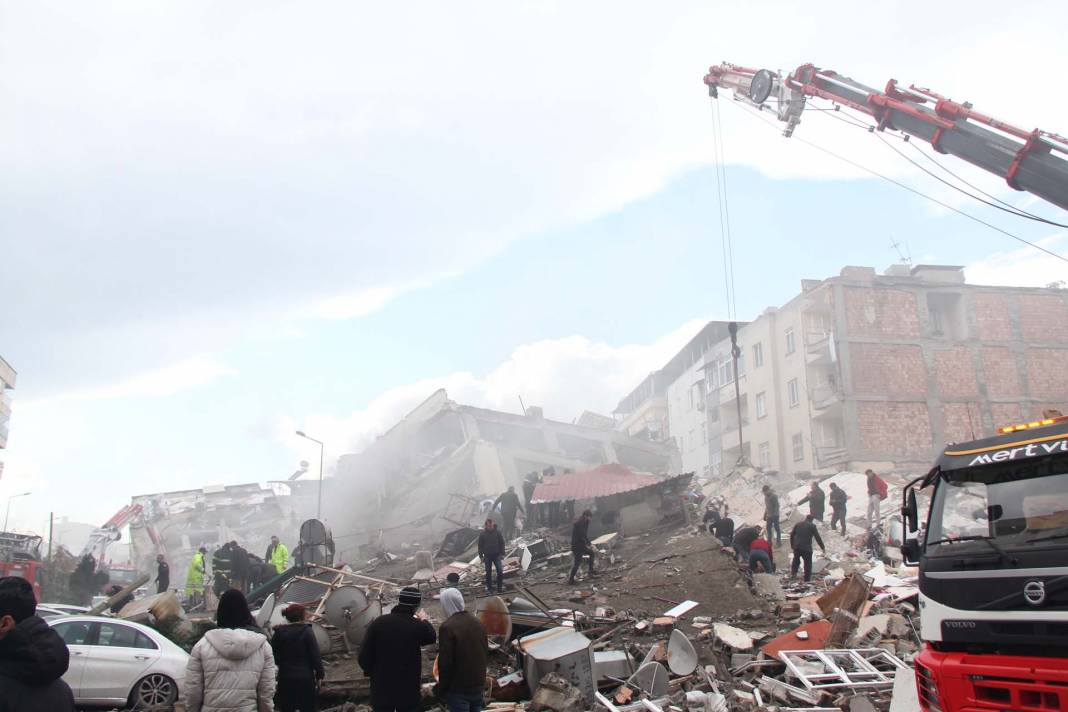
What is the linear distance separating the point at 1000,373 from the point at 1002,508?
1371 inches

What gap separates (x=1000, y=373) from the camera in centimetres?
3600

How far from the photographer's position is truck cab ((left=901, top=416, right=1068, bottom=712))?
5043 mm

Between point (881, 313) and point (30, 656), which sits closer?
point (30, 656)

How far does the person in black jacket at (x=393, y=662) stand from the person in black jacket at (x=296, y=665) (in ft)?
1.86

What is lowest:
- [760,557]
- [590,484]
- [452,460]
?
[760,557]

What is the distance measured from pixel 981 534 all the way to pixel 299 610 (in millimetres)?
5091

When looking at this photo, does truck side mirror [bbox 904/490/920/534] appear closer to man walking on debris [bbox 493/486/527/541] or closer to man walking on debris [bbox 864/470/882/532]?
man walking on debris [bbox 864/470/882/532]

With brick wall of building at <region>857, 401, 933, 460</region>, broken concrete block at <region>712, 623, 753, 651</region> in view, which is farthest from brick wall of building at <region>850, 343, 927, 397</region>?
broken concrete block at <region>712, 623, 753, 651</region>

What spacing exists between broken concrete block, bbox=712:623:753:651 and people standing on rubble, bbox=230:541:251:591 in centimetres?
1191

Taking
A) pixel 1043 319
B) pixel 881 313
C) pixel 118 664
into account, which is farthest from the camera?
pixel 1043 319

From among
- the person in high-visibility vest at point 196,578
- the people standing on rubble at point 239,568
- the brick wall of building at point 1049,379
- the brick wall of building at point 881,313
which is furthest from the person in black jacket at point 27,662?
the brick wall of building at point 1049,379

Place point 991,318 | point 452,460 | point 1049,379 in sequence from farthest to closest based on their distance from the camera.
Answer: point 1049,379, point 991,318, point 452,460

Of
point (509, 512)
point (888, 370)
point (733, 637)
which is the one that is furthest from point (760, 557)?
point (888, 370)

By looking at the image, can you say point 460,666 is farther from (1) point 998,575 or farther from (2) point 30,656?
(1) point 998,575
